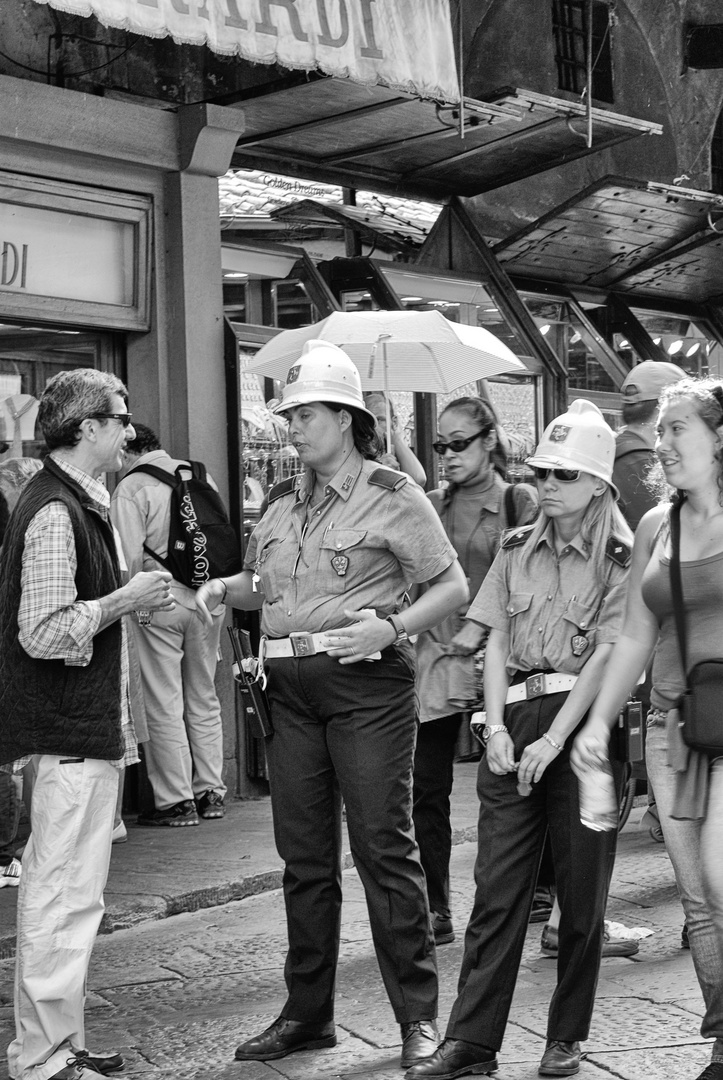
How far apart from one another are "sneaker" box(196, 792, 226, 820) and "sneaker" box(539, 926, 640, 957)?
10.3ft

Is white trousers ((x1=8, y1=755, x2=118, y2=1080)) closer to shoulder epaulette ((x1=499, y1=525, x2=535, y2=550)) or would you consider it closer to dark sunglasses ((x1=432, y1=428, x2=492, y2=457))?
shoulder epaulette ((x1=499, y1=525, x2=535, y2=550))

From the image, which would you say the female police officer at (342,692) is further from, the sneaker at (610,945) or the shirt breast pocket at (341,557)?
the sneaker at (610,945)

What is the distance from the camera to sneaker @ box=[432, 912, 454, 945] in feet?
20.2

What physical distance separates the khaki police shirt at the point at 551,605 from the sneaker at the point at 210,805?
4.27m

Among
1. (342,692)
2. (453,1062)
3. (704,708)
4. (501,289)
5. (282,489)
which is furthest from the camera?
(501,289)

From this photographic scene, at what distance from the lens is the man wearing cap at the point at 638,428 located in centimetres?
701

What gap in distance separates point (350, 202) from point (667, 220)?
9.25ft

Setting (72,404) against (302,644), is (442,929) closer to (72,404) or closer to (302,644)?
(302,644)

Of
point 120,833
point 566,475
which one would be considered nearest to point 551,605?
point 566,475

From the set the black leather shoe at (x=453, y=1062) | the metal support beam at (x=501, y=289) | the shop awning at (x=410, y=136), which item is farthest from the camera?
the metal support beam at (x=501, y=289)

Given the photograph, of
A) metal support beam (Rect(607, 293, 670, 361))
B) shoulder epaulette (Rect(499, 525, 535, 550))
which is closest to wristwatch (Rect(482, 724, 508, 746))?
shoulder epaulette (Rect(499, 525, 535, 550))

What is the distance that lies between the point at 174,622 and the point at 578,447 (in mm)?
4144

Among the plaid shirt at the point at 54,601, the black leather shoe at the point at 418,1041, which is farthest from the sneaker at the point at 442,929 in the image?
the plaid shirt at the point at 54,601

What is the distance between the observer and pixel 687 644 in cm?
411
